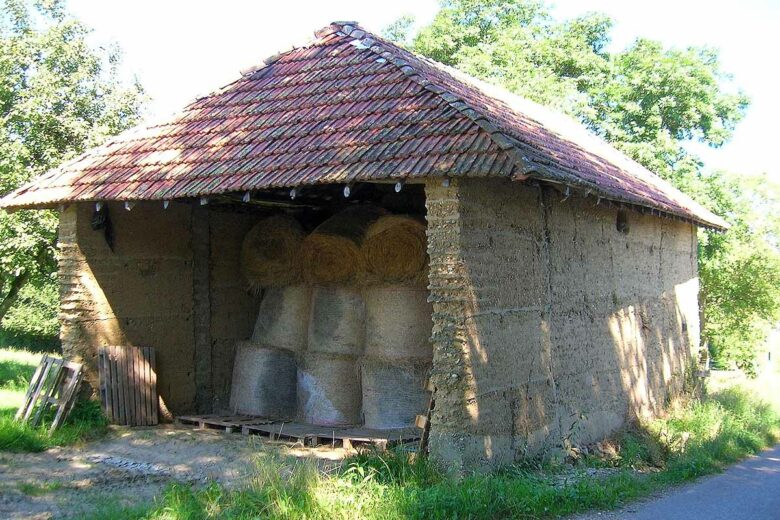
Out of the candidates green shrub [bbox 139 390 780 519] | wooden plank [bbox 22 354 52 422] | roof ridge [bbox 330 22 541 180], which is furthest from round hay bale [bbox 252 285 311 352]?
roof ridge [bbox 330 22 541 180]

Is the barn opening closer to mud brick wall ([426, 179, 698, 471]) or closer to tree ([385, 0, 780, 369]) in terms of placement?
mud brick wall ([426, 179, 698, 471])

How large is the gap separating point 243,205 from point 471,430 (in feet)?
18.7

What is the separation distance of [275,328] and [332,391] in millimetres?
1391

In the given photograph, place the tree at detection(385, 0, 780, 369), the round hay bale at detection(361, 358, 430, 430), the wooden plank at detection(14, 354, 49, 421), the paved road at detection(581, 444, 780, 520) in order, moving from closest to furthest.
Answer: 1. the paved road at detection(581, 444, 780, 520)
2. the round hay bale at detection(361, 358, 430, 430)
3. the wooden plank at detection(14, 354, 49, 421)
4. the tree at detection(385, 0, 780, 369)

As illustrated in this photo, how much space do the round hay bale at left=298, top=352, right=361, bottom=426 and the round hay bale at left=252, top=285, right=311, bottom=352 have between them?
0.57m

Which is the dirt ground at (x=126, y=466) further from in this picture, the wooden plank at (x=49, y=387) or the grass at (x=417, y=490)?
the wooden plank at (x=49, y=387)

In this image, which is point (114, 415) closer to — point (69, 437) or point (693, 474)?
point (69, 437)

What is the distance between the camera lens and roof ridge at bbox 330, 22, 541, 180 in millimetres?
6926

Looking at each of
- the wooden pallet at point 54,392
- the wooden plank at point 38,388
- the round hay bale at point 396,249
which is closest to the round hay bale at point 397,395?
the round hay bale at point 396,249

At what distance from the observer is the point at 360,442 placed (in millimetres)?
9047

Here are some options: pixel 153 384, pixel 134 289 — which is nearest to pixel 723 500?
pixel 153 384

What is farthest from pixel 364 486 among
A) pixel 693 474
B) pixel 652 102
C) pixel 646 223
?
pixel 652 102

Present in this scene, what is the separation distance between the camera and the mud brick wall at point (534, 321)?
736 cm

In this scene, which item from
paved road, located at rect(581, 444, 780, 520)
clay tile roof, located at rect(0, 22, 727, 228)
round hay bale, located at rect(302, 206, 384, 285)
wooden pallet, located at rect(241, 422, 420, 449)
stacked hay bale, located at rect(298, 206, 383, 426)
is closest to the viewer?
paved road, located at rect(581, 444, 780, 520)
